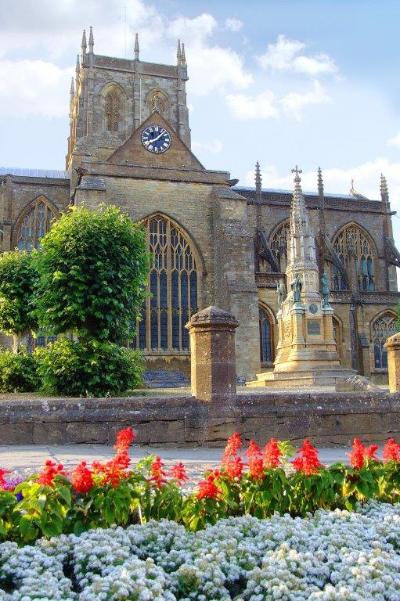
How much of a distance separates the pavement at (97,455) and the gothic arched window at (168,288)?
67.7 ft

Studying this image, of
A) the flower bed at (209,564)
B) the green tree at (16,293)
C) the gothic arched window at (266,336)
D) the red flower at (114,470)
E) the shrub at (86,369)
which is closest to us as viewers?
the flower bed at (209,564)

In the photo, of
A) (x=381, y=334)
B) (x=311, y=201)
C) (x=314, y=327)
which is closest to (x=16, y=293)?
(x=314, y=327)

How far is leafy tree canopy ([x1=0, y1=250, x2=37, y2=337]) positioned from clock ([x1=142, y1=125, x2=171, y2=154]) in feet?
45.9

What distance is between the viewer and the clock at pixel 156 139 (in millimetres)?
32594

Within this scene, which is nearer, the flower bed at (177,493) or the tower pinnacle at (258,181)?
the flower bed at (177,493)

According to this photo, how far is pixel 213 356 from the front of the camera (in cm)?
984

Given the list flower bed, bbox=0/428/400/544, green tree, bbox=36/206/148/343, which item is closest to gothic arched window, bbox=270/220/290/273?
Answer: green tree, bbox=36/206/148/343

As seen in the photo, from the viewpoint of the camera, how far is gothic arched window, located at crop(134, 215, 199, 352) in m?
30.1

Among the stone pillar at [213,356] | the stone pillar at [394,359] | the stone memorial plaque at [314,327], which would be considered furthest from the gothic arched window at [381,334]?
the stone pillar at [213,356]

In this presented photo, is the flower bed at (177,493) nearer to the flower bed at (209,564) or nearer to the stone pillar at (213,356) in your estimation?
the flower bed at (209,564)

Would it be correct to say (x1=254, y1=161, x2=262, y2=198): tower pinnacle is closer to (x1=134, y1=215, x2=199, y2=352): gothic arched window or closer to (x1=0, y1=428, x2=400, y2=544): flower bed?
(x1=134, y1=215, x2=199, y2=352): gothic arched window

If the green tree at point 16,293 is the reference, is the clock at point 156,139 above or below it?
above

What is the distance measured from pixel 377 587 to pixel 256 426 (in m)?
6.39

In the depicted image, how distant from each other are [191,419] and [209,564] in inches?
237
